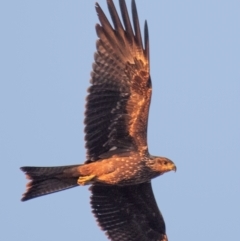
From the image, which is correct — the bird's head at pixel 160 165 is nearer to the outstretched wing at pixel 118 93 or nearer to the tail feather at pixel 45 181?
the outstretched wing at pixel 118 93

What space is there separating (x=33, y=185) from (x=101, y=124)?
58.2 inches

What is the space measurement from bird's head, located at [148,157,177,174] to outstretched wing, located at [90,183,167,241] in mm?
880

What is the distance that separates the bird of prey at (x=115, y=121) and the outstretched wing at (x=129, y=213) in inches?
24.9

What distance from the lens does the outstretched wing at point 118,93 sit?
18047 millimetres

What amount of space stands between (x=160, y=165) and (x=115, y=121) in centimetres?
103

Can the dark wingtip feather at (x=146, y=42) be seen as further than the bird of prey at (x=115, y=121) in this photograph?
No

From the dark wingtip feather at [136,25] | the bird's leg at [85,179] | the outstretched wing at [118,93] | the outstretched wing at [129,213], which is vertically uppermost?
the dark wingtip feather at [136,25]

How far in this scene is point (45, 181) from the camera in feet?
58.7

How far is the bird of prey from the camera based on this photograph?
17.9 meters

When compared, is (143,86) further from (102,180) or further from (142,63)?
(102,180)

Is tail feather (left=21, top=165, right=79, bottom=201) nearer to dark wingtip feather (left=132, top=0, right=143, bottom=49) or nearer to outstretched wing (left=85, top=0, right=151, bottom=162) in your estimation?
outstretched wing (left=85, top=0, right=151, bottom=162)

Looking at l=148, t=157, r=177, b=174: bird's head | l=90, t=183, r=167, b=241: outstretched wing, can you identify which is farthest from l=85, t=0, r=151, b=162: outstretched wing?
l=90, t=183, r=167, b=241: outstretched wing

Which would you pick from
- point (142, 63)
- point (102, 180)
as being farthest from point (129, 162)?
point (142, 63)

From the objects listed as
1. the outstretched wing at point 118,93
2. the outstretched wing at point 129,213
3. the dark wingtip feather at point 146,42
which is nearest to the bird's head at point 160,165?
the outstretched wing at point 118,93
